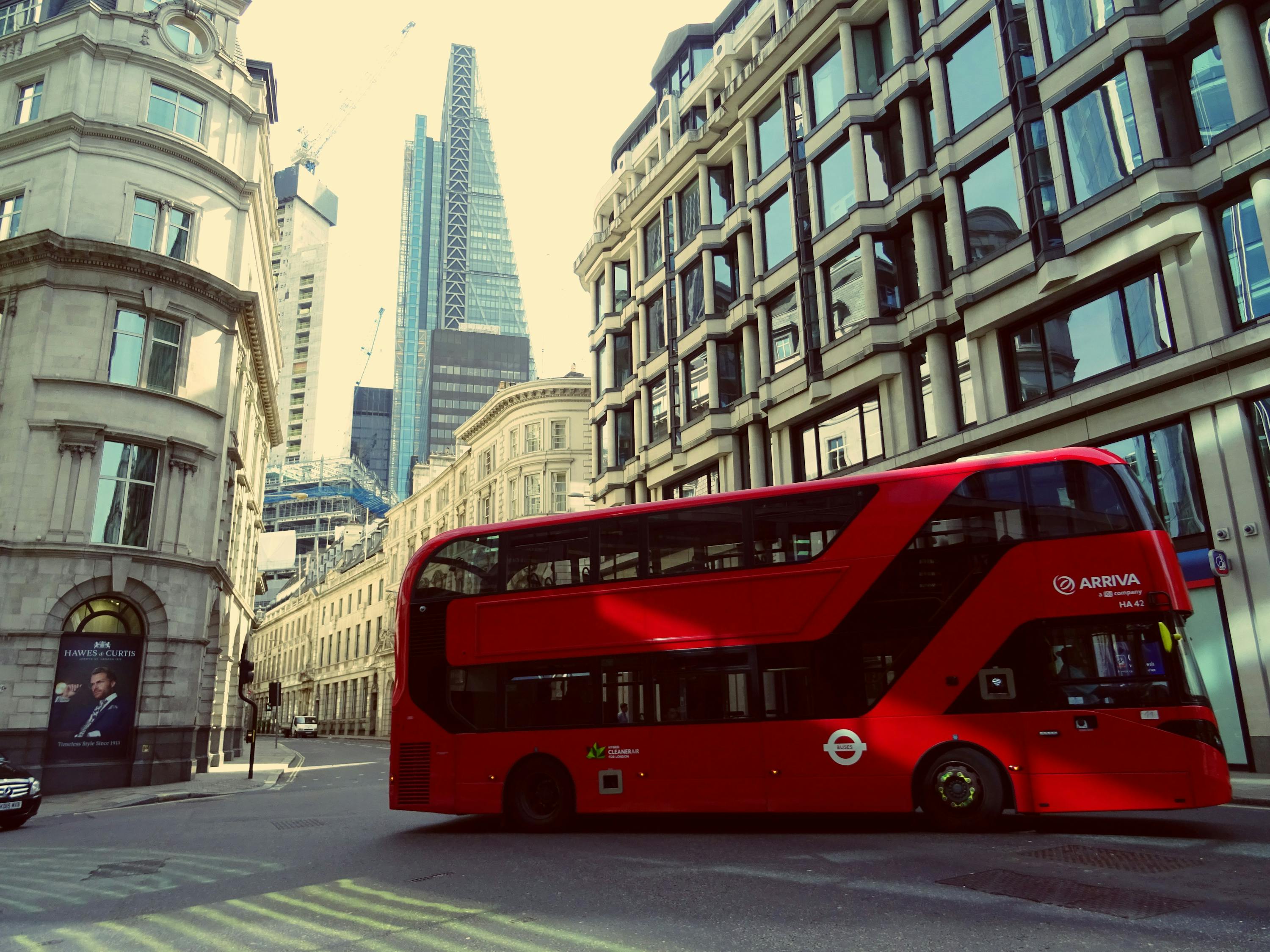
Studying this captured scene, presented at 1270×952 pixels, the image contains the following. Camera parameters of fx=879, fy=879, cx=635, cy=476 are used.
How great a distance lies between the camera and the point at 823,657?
10.9 metres

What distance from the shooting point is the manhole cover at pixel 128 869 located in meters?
9.49

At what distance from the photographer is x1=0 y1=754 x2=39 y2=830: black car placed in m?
14.9

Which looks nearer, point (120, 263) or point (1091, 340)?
point (1091, 340)

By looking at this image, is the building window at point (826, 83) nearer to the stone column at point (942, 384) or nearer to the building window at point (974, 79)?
the building window at point (974, 79)

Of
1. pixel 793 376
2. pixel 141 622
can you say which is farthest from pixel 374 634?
pixel 793 376

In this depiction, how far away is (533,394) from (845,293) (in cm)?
3323

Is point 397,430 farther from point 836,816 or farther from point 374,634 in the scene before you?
point 836,816

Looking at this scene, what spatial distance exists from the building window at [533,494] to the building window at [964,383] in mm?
34609

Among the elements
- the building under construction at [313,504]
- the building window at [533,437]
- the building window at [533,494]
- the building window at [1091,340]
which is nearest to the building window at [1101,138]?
the building window at [1091,340]

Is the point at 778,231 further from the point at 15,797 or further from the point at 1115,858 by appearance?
the point at 15,797

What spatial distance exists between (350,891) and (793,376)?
22.1 m

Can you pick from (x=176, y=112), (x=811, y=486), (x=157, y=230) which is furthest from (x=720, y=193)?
(x=811, y=486)

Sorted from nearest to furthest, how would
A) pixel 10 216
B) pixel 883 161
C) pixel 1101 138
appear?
pixel 1101 138 < pixel 883 161 < pixel 10 216

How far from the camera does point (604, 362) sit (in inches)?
1594
